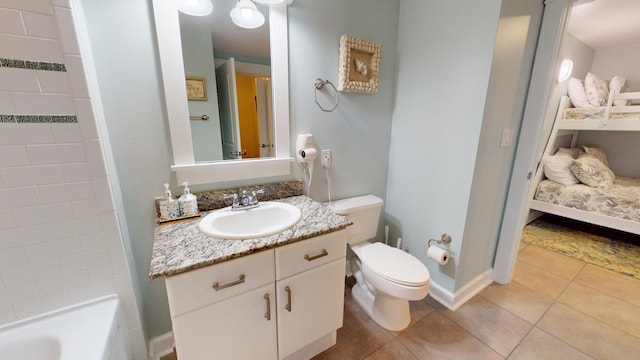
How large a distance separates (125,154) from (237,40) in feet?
2.59

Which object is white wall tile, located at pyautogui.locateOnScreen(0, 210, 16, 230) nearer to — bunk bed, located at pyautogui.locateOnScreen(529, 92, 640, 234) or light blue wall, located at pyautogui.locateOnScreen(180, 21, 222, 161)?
light blue wall, located at pyautogui.locateOnScreen(180, 21, 222, 161)

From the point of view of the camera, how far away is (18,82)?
0.77 metres

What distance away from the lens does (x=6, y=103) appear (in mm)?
761

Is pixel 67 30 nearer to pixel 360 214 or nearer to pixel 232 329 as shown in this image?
pixel 232 329

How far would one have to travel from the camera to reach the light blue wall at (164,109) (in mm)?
1004

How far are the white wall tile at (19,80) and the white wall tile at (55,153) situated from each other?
0.18 metres

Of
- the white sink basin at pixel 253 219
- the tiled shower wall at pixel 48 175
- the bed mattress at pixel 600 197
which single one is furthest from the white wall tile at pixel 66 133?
the bed mattress at pixel 600 197

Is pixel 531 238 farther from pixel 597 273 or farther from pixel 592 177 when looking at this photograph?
pixel 592 177

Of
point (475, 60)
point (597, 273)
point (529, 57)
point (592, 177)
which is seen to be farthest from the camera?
point (592, 177)

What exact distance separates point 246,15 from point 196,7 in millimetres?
235

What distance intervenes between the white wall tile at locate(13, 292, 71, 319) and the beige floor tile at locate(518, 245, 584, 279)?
10.6 feet

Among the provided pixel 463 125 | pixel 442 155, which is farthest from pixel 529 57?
pixel 442 155

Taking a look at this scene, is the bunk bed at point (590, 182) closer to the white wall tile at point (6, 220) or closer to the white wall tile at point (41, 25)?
the white wall tile at point (41, 25)

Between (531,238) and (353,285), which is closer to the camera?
(353,285)
